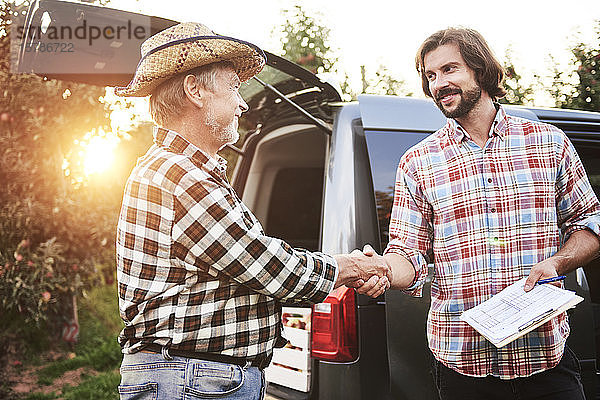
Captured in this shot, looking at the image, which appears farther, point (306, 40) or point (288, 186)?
point (306, 40)

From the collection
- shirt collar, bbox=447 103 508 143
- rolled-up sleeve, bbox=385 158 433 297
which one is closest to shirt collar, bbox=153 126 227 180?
rolled-up sleeve, bbox=385 158 433 297

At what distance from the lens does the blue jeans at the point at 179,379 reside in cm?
177

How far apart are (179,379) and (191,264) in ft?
1.16

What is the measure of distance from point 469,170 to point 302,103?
3.13ft

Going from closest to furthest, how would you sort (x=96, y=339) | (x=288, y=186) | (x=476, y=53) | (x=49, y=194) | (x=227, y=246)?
(x=227, y=246) → (x=476, y=53) → (x=288, y=186) → (x=49, y=194) → (x=96, y=339)

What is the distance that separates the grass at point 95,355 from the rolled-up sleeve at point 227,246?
3.55 metres

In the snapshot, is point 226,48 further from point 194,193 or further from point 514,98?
point 514,98

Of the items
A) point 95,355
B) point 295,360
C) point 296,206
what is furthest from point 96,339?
point 295,360

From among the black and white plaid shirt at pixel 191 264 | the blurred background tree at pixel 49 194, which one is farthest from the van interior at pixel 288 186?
the blurred background tree at pixel 49 194

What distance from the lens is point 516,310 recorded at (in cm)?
201

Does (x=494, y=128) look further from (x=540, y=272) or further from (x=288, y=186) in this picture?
(x=288, y=186)

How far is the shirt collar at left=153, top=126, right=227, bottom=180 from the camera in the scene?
1888mm

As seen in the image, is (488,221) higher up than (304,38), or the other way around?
(304,38)

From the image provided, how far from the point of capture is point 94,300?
6.79 meters
